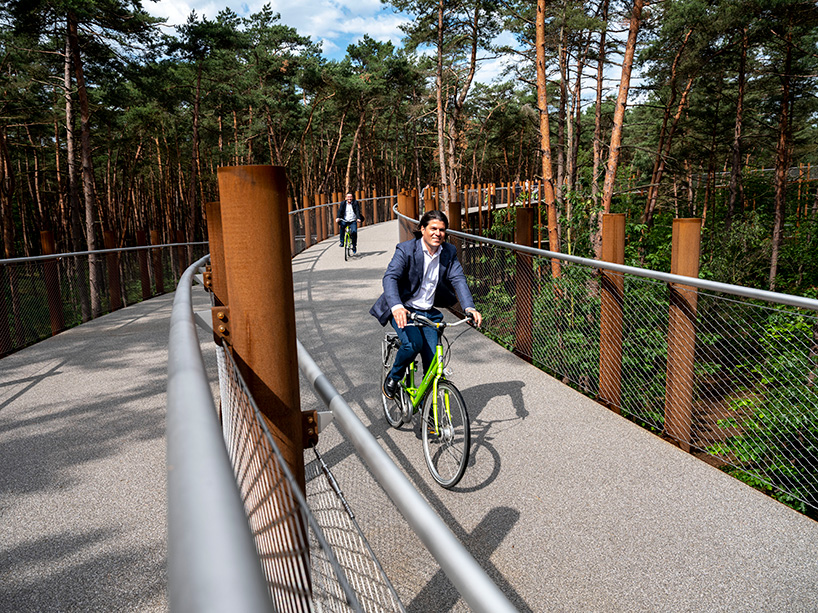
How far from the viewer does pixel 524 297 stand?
25.3 feet

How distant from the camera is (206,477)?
2.42 feet

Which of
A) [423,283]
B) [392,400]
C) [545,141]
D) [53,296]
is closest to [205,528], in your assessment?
[423,283]

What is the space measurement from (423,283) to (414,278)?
9 cm

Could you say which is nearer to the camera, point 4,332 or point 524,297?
point 524,297

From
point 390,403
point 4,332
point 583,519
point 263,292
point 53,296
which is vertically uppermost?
point 263,292

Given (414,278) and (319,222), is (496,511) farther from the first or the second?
(319,222)

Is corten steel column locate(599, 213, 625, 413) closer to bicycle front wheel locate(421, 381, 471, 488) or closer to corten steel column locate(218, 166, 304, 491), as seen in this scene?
bicycle front wheel locate(421, 381, 471, 488)

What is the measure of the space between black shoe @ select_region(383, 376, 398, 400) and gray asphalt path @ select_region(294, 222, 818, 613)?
1.15ft

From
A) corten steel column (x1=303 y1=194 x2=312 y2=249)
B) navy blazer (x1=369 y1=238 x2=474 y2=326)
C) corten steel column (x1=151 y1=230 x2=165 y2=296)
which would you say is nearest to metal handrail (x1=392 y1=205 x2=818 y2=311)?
navy blazer (x1=369 y1=238 x2=474 y2=326)

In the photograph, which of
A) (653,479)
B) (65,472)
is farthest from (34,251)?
(653,479)

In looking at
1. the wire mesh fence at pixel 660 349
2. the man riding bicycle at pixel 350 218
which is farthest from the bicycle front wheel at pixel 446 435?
the man riding bicycle at pixel 350 218

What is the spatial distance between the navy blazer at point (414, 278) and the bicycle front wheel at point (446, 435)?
28.5 inches

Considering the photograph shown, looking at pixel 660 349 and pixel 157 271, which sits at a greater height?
pixel 157 271

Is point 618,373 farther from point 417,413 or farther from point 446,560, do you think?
point 446,560
